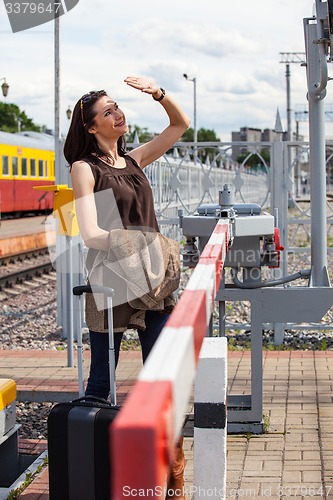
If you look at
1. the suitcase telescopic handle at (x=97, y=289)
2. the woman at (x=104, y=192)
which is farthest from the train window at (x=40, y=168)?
the suitcase telescopic handle at (x=97, y=289)

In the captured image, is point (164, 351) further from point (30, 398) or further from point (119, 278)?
point (30, 398)

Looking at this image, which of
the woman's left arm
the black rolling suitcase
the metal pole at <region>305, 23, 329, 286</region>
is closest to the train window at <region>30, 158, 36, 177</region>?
the metal pole at <region>305, 23, 329, 286</region>

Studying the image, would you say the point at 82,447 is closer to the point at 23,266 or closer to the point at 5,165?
the point at 23,266

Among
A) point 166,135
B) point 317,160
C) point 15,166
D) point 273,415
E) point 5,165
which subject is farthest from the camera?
point 15,166

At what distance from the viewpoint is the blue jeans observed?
309 centimetres

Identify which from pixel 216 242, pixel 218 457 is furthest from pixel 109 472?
pixel 216 242

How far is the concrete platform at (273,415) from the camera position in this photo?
11.4ft

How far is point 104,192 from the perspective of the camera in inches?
116

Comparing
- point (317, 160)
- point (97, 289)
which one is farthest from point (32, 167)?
point (97, 289)

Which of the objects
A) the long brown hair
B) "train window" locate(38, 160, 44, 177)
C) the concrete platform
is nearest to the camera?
the long brown hair

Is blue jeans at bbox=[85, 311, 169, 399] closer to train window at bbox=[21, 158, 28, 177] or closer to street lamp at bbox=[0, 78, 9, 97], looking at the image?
train window at bbox=[21, 158, 28, 177]

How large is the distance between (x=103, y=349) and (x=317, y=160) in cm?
211

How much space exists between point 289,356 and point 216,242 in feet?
12.8

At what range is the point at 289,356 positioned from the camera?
6.17 meters
